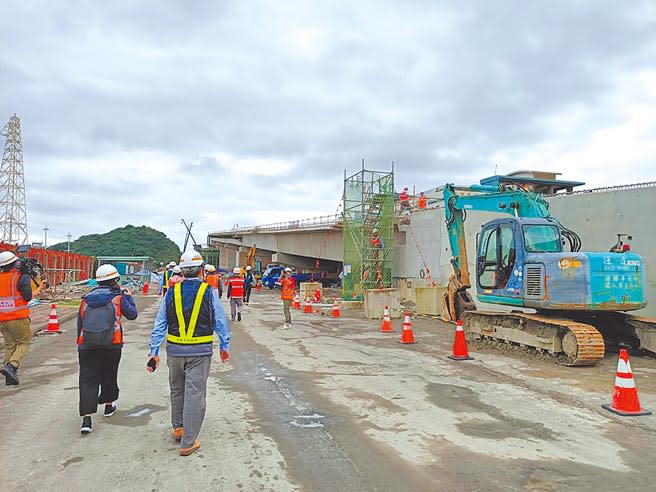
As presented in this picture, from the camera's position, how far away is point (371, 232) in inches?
1026

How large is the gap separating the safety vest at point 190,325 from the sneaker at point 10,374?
379cm

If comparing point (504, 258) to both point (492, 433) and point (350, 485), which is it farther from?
point (350, 485)

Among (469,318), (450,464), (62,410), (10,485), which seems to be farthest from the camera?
(469,318)

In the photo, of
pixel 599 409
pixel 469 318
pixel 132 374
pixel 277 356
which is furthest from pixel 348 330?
pixel 599 409

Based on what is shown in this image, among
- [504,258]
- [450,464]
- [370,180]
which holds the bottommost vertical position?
[450,464]

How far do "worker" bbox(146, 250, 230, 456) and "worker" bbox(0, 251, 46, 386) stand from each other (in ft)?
12.0

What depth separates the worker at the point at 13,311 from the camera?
7457 millimetres

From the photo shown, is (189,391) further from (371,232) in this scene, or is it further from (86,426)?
(371,232)

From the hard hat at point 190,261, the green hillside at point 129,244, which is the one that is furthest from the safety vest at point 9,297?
the green hillside at point 129,244

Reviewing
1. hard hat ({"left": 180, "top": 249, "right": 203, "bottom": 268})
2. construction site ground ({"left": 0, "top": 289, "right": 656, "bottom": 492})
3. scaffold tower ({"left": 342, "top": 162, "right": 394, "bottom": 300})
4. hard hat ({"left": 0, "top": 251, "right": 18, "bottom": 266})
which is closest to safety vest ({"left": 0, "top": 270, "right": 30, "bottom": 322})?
hard hat ({"left": 0, "top": 251, "right": 18, "bottom": 266})

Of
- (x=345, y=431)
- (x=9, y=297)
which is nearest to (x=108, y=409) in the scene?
(x=345, y=431)

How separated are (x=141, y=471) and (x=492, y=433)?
350cm

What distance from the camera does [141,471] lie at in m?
4.36

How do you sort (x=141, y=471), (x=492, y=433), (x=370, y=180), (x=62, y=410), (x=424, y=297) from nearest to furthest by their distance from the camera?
(x=141, y=471) < (x=492, y=433) < (x=62, y=410) < (x=424, y=297) < (x=370, y=180)
